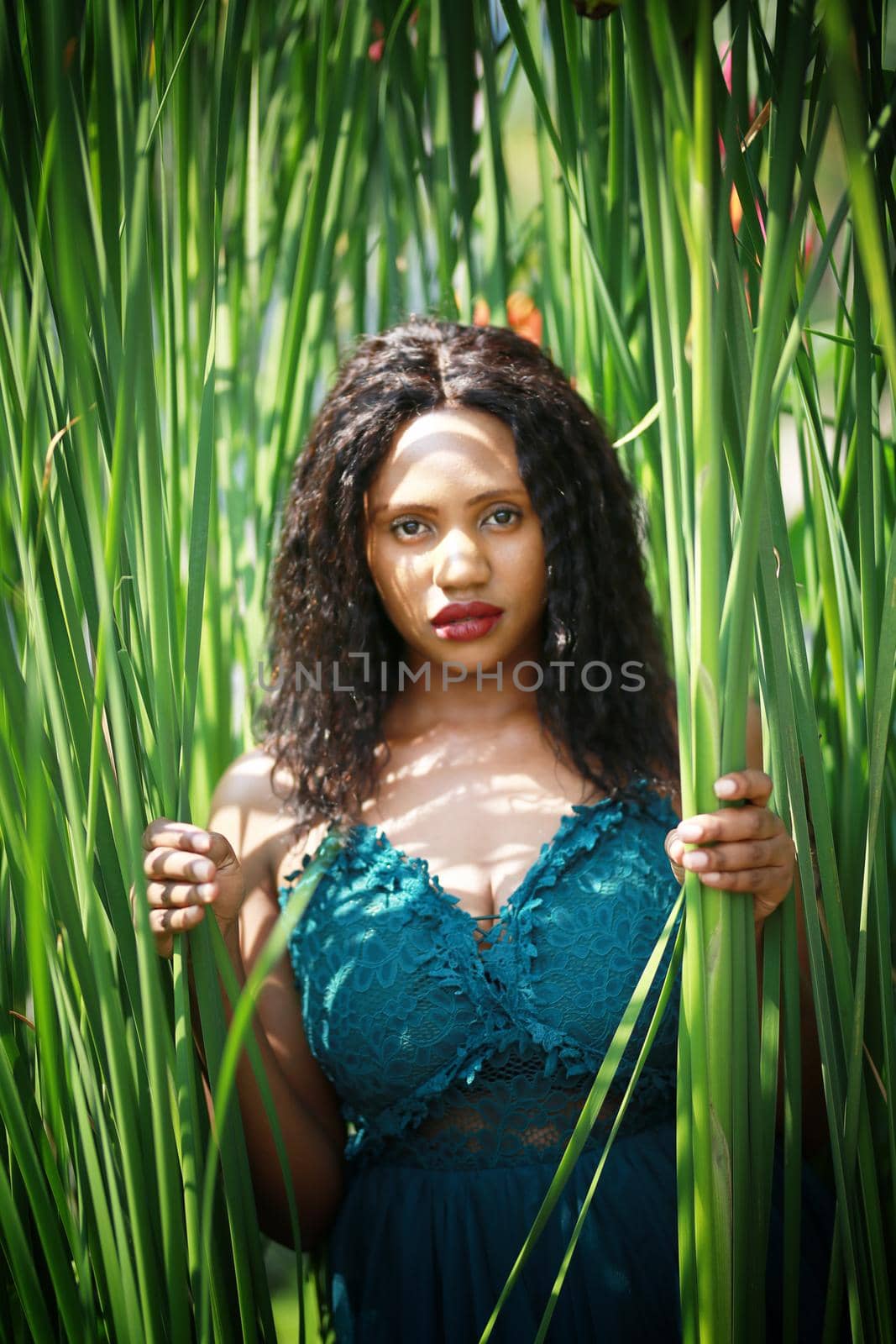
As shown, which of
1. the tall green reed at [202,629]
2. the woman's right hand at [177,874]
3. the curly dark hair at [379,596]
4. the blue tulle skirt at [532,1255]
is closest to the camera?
the tall green reed at [202,629]

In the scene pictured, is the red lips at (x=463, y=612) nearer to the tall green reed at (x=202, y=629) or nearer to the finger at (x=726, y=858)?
the tall green reed at (x=202, y=629)

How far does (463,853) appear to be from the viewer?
0.87 metres

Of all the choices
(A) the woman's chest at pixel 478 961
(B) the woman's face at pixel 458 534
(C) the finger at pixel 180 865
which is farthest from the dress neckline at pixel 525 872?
(C) the finger at pixel 180 865

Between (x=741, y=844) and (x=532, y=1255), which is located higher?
(x=741, y=844)

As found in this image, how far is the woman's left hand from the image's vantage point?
500mm

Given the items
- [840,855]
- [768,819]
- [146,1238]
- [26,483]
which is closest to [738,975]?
[768,819]

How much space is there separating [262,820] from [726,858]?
52cm

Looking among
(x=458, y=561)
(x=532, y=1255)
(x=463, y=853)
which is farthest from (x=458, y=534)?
(x=532, y=1255)

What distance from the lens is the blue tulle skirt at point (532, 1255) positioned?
77 centimetres

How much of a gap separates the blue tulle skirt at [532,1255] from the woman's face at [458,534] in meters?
0.41

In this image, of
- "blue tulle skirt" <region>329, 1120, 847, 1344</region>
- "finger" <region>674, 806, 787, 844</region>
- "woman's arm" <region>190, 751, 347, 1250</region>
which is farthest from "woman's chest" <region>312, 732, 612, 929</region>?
"finger" <region>674, 806, 787, 844</region>

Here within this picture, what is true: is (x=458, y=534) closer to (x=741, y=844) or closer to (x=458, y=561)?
→ (x=458, y=561)

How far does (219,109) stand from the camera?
0.54 metres

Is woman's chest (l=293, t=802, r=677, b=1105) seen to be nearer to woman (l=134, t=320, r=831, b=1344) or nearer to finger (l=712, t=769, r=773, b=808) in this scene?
woman (l=134, t=320, r=831, b=1344)
